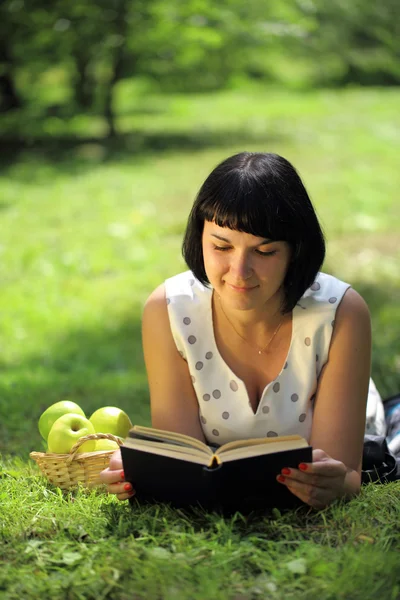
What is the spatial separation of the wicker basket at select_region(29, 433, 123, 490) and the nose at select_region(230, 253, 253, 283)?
75 cm

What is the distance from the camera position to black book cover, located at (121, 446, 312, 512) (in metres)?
2.51

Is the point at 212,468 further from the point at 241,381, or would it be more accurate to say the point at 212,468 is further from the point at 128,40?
the point at 128,40

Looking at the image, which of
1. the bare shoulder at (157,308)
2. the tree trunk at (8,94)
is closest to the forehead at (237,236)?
the bare shoulder at (157,308)

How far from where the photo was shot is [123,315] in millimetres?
6660

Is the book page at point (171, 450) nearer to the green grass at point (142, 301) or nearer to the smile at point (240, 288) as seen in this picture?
the green grass at point (142, 301)

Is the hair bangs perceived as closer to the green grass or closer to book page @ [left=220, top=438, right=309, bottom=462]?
book page @ [left=220, top=438, right=309, bottom=462]

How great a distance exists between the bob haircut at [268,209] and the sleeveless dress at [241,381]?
0.36ft

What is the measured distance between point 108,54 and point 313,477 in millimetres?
10014

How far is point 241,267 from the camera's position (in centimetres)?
272

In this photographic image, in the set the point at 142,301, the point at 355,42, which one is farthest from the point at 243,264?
the point at 355,42

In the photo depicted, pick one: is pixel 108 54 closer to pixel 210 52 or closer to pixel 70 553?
pixel 210 52

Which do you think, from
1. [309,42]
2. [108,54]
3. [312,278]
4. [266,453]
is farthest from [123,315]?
[309,42]

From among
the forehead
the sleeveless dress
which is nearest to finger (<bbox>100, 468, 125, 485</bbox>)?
the sleeveless dress

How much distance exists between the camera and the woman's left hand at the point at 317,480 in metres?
2.58
